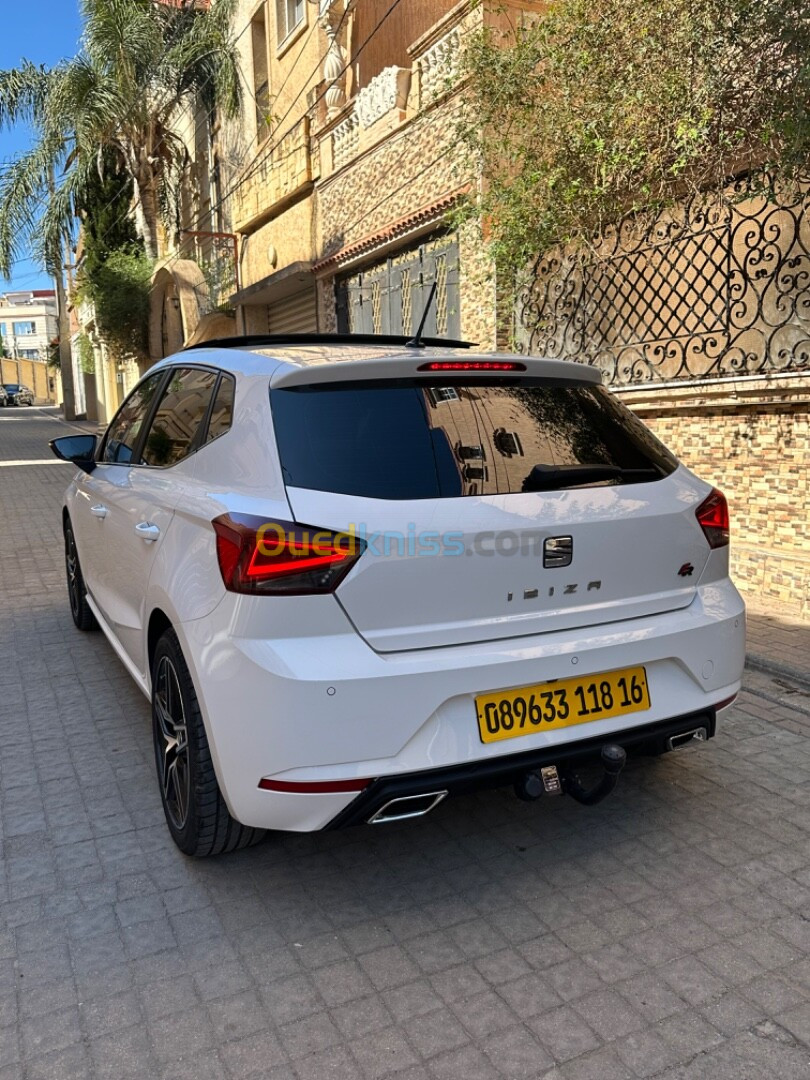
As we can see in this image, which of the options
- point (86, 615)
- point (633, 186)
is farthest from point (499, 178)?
point (86, 615)

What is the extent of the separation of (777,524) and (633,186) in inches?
114

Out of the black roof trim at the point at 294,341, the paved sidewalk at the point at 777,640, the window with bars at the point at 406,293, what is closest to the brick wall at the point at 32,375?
the window with bars at the point at 406,293

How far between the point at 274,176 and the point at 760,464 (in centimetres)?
1210

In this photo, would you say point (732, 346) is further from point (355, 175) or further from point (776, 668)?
point (355, 175)

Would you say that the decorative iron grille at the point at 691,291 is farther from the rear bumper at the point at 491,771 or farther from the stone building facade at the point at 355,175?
the rear bumper at the point at 491,771

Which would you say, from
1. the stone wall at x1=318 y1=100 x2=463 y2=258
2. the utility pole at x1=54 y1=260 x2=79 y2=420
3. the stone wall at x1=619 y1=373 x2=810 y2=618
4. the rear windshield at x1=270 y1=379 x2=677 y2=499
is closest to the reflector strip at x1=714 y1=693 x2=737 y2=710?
the rear windshield at x1=270 y1=379 x2=677 y2=499

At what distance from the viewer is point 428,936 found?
8.13 feet

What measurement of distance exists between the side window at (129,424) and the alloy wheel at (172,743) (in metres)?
1.32

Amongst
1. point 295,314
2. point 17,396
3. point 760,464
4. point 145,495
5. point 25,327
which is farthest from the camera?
point 25,327

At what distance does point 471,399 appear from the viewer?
2689mm

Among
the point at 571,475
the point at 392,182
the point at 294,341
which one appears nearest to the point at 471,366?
the point at 571,475

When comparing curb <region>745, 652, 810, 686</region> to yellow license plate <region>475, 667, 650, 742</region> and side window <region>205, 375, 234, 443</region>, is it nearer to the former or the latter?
yellow license plate <region>475, 667, 650, 742</region>

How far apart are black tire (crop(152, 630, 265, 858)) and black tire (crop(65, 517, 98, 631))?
2.60 m

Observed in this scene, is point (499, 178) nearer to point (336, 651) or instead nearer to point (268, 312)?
point (336, 651)
